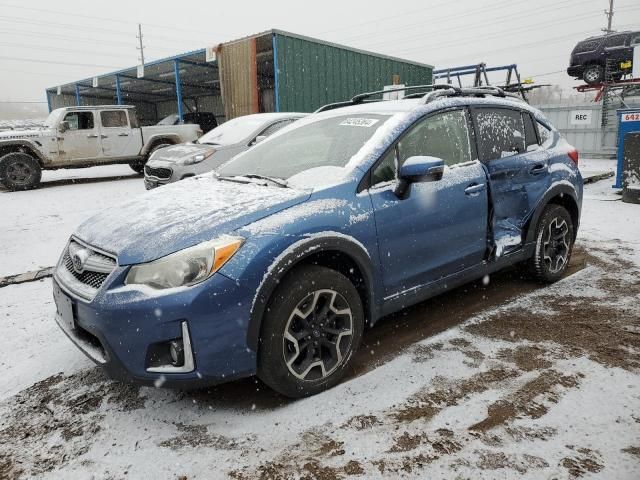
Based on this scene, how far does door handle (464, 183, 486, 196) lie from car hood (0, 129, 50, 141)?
11.1 meters

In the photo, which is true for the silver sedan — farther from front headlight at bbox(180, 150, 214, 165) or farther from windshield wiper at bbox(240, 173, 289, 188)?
windshield wiper at bbox(240, 173, 289, 188)

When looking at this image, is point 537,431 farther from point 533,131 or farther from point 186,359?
point 533,131

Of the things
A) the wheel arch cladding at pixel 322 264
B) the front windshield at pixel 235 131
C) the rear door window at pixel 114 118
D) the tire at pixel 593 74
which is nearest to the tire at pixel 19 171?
the rear door window at pixel 114 118

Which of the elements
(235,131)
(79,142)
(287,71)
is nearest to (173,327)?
(235,131)

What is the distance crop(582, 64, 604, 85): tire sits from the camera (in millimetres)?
18031

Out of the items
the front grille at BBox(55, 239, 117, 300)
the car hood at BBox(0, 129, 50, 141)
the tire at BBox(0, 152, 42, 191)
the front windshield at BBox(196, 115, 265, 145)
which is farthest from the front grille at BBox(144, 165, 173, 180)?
the front grille at BBox(55, 239, 117, 300)

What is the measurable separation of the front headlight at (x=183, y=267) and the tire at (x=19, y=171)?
34.5 feet

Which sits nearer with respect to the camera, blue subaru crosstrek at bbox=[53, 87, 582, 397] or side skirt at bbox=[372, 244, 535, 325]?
blue subaru crosstrek at bbox=[53, 87, 582, 397]

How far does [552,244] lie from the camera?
4051 mm

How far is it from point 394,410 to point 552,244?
246cm

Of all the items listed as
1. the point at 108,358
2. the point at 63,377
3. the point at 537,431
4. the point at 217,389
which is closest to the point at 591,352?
the point at 537,431

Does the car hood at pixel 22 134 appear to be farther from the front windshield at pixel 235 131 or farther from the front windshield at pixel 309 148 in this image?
the front windshield at pixel 309 148

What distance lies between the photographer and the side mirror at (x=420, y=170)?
268 cm

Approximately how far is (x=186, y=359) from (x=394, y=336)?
160cm
